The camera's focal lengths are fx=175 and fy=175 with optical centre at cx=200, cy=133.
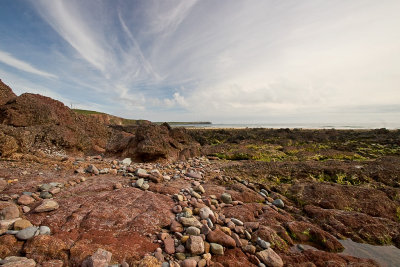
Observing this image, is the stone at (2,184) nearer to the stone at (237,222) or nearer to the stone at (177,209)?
the stone at (177,209)

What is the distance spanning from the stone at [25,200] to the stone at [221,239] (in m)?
3.64

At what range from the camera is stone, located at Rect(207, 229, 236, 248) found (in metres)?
3.18

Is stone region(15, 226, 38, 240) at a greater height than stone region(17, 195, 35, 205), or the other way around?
stone region(17, 195, 35, 205)

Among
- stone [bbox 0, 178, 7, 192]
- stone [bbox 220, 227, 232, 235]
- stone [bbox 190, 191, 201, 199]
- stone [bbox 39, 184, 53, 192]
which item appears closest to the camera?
stone [bbox 220, 227, 232, 235]

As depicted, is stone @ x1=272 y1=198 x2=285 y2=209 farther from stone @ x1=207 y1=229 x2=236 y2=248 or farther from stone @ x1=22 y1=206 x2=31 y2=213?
stone @ x1=22 y1=206 x2=31 y2=213

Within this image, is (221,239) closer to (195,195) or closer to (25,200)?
(195,195)

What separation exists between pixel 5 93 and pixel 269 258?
581 inches

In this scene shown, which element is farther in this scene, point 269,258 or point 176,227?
point 176,227

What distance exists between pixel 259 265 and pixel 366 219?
3.57 meters

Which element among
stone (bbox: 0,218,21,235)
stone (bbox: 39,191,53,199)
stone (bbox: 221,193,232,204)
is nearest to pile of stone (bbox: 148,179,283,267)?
stone (bbox: 221,193,232,204)

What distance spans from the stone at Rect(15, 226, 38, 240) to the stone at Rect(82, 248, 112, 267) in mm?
1060

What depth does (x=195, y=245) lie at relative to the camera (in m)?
2.95

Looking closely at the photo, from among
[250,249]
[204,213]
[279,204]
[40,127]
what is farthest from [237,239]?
[40,127]

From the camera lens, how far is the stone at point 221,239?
10.4 ft
